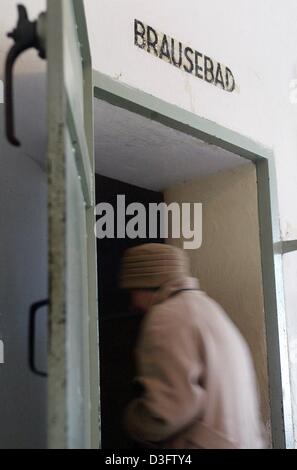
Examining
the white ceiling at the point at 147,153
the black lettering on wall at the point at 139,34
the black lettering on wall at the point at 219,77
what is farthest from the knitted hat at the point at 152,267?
the black lettering on wall at the point at 219,77

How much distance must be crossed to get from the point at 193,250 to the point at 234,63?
0.56 meters

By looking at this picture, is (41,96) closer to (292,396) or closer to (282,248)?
(282,248)

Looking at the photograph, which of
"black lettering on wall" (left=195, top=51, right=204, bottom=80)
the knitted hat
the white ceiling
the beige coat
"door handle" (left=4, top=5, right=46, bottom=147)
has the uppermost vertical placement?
"black lettering on wall" (left=195, top=51, right=204, bottom=80)

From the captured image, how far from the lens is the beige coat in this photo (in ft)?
3.73

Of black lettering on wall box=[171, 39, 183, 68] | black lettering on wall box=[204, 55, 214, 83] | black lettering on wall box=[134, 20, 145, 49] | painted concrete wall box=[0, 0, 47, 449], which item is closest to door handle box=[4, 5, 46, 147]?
painted concrete wall box=[0, 0, 47, 449]

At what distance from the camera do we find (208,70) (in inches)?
70.4

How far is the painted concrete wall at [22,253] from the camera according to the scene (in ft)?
3.90

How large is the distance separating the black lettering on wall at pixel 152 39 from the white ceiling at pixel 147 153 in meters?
0.17

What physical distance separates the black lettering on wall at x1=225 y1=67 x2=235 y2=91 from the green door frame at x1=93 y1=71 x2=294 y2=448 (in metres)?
0.13

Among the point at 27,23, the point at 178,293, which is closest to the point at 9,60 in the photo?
the point at 27,23

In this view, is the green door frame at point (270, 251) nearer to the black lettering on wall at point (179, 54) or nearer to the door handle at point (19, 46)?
the black lettering on wall at point (179, 54)

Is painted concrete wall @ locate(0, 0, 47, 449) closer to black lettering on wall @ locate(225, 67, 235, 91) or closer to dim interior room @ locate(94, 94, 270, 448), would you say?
dim interior room @ locate(94, 94, 270, 448)

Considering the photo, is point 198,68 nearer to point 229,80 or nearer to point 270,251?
point 229,80

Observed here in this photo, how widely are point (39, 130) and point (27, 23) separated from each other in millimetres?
486
